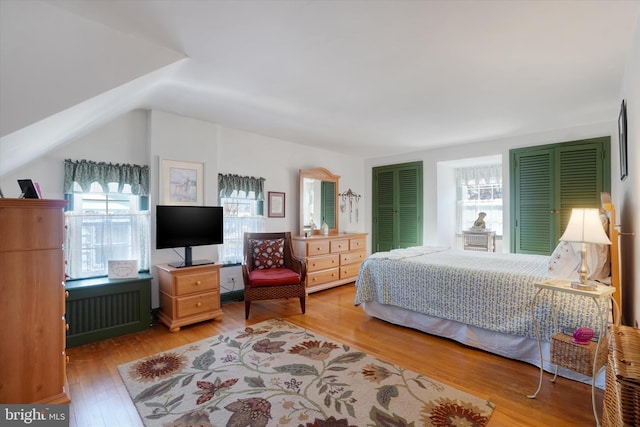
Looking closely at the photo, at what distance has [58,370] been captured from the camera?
191cm

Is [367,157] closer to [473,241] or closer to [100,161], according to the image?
[473,241]

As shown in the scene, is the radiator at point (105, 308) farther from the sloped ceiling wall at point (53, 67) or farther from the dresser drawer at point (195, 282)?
the sloped ceiling wall at point (53, 67)

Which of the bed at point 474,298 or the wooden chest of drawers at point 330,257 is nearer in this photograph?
the bed at point 474,298

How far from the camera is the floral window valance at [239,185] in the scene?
3992mm

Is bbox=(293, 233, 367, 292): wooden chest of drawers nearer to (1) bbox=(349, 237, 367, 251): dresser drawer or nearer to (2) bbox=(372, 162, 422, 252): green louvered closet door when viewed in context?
(1) bbox=(349, 237, 367, 251): dresser drawer

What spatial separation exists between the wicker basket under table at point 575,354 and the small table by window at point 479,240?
121 inches

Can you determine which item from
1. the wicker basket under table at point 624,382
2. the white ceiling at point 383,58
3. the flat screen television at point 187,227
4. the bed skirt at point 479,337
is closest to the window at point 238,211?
the flat screen television at point 187,227

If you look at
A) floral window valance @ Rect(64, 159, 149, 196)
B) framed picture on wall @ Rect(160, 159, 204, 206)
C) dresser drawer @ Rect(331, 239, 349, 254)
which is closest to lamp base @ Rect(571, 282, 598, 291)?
dresser drawer @ Rect(331, 239, 349, 254)

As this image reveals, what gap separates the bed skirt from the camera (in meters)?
2.28

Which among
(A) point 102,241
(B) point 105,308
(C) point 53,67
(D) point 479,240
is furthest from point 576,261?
(A) point 102,241

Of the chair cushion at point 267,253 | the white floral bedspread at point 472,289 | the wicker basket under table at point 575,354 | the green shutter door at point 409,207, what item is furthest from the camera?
the green shutter door at point 409,207

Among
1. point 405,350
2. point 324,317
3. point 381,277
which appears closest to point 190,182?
point 324,317

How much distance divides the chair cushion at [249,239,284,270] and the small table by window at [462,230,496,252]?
3.27 meters

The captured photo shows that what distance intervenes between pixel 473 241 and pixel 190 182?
4.56 m
